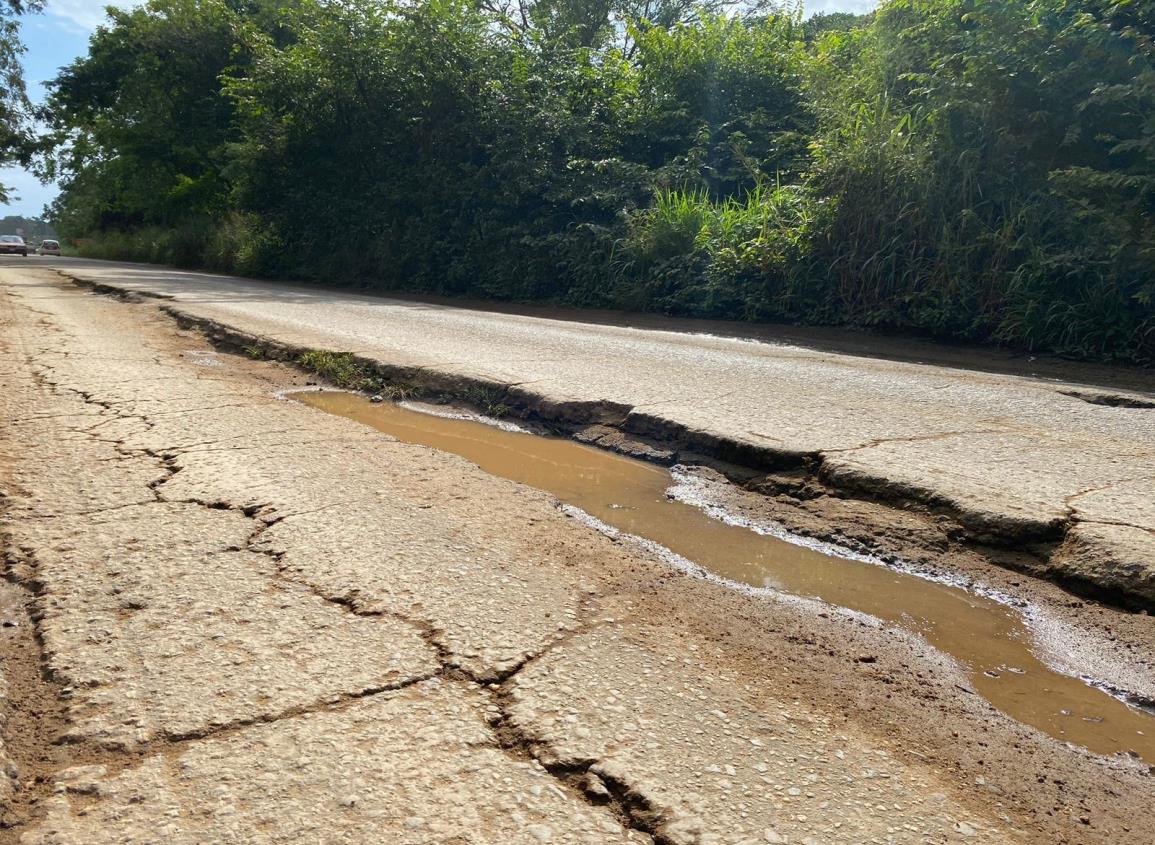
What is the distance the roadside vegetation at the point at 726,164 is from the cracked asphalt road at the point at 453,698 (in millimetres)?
7091

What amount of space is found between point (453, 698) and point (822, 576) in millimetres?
1478

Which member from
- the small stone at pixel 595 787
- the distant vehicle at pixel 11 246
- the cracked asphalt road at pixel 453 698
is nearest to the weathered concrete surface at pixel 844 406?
the cracked asphalt road at pixel 453 698

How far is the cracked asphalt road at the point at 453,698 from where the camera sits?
162 centimetres

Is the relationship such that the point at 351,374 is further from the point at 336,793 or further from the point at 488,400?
the point at 336,793

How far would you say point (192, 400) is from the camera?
199 inches

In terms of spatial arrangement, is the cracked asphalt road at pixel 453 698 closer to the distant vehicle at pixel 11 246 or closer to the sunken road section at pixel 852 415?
the sunken road section at pixel 852 415

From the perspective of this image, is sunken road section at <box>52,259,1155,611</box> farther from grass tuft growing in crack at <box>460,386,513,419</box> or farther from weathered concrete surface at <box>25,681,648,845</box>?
weathered concrete surface at <box>25,681,648,845</box>

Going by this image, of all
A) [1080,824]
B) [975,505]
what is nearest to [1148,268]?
[975,505]

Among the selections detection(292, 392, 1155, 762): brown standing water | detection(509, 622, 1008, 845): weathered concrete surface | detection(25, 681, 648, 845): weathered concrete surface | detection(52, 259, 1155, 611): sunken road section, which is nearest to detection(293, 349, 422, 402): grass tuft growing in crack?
detection(52, 259, 1155, 611): sunken road section

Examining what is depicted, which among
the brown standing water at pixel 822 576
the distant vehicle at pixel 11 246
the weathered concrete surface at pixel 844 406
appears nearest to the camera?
the brown standing water at pixel 822 576

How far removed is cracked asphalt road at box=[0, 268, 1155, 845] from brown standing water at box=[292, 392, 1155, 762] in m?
0.13

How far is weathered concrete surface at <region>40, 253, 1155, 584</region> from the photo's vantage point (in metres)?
3.53

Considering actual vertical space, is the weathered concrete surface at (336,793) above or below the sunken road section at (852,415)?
below

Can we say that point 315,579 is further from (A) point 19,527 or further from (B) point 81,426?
(B) point 81,426
